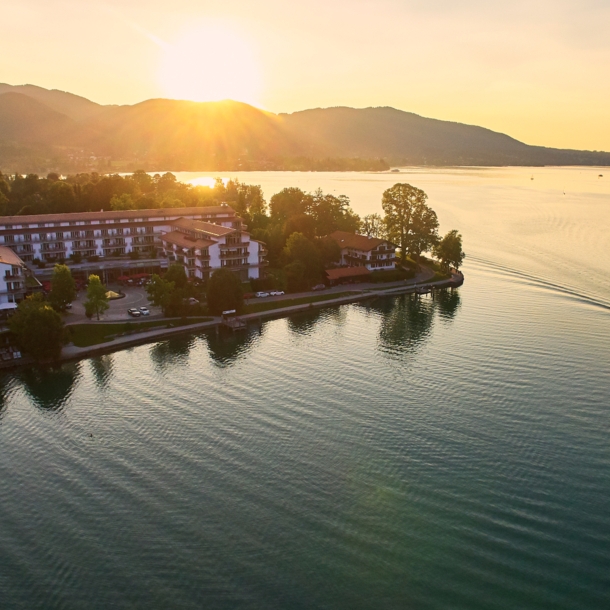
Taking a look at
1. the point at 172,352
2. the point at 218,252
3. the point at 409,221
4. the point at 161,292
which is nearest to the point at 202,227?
the point at 218,252

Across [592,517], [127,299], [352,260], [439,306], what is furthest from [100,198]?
[592,517]

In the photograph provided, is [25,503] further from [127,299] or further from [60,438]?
[127,299]

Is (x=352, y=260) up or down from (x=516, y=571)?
up

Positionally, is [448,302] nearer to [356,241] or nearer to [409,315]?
[409,315]

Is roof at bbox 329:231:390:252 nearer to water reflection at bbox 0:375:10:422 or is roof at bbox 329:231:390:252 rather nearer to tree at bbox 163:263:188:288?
tree at bbox 163:263:188:288

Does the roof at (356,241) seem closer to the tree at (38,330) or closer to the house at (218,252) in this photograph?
the house at (218,252)
